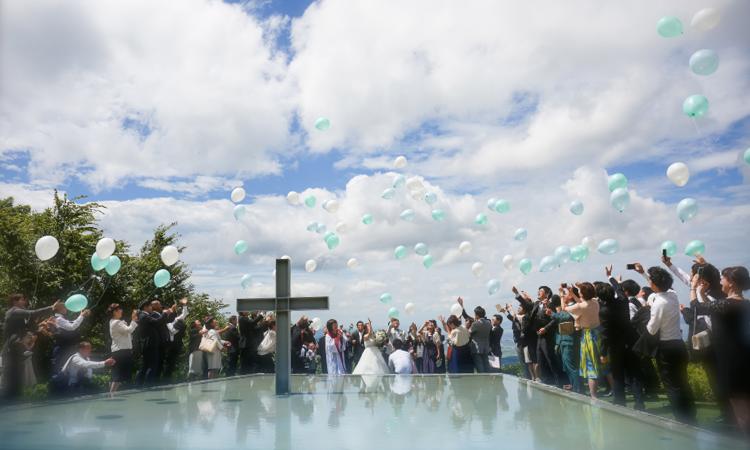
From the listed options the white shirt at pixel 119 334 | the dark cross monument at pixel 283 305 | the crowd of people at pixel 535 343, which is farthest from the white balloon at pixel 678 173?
the white shirt at pixel 119 334

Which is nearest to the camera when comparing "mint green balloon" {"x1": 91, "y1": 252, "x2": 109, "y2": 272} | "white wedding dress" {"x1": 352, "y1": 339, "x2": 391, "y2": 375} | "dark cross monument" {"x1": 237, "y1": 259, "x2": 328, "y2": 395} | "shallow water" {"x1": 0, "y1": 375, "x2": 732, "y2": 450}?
"shallow water" {"x1": 0, "y1": 375, "x2": 732, "y2": 450}

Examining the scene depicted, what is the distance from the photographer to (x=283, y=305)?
9.44m

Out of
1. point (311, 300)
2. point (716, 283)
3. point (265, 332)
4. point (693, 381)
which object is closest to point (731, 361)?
point (716, 283)

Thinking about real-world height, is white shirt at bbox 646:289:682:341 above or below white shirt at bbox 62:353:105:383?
above

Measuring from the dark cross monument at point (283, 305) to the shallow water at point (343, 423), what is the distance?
67 cm

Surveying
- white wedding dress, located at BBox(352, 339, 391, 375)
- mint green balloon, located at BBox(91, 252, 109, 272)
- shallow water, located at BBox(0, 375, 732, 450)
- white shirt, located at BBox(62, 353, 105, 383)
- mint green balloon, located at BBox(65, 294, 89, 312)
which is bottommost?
shallow water, located at BBox(0, 375, 732, 450)

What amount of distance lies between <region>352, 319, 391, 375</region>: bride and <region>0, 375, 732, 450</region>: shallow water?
4512 mm

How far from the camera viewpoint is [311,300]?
30.6 ft

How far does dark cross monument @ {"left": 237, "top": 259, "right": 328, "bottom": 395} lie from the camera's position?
30.2 ft

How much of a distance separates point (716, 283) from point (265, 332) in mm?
11873

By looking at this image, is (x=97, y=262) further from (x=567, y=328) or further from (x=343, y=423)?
(x=567, y=328)

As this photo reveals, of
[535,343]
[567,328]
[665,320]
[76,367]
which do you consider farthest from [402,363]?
[665,320]

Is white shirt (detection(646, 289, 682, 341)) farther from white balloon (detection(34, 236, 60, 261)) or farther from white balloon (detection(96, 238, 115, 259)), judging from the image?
white balloon (detection(34, 236, 60, 261))

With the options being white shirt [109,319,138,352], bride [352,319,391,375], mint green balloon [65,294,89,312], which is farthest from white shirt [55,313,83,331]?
bride [352,319,391,375]
